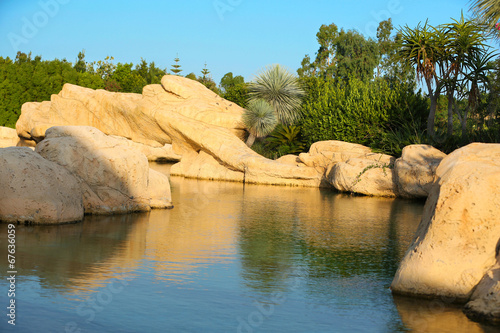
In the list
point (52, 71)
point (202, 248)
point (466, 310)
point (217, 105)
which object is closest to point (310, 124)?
point (217, 105)

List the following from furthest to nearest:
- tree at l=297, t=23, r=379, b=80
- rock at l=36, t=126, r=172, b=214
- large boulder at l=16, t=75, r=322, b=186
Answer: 1. tree at l=297, t=23, r=379, b=80
2. large boulder at l=16, t=75, r=322, b=186
3. rock at l=36, t=126, r=172, b=214

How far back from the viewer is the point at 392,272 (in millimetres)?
9391

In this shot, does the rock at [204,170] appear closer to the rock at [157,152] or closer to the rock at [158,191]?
the rock at [157,152]

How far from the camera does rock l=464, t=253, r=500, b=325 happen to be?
265 inches

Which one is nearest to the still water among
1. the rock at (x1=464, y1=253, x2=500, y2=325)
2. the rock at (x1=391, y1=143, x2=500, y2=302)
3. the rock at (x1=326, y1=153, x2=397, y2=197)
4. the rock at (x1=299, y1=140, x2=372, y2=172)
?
the rock at (x1=464, y1=253, x2=500, y2=325)

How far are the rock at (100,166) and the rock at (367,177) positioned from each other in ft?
32.1

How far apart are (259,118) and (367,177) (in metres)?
9.18

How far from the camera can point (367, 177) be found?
22.0 meters

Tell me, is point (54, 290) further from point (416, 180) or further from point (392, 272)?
point (416, 180)

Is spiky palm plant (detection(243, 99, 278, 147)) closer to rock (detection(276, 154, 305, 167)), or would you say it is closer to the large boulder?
the large boulder

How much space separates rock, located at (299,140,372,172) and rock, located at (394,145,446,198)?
3.39 metres

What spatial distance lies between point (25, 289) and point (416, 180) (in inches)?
617

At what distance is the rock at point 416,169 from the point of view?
20.1 meters
